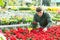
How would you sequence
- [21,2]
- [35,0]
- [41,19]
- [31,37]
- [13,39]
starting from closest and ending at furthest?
[13,39]
[31,37]
[41,19]
[21,2]
[35,0]

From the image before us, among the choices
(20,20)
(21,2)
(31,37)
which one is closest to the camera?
(31,37)

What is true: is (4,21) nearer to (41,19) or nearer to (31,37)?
(41,19)

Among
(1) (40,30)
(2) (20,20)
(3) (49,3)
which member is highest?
(1) (40,30)

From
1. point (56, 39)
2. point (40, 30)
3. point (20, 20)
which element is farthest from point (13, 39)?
point (20, 20)

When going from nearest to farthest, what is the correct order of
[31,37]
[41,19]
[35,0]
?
1. [31,37]
2. [41,19]
3. [35,0]

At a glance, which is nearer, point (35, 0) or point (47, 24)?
point (47, 24)

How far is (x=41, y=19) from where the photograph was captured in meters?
7.30

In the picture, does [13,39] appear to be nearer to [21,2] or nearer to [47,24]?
[47,24]

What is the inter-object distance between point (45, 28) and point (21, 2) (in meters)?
39.1

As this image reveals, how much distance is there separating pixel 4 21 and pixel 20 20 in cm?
155

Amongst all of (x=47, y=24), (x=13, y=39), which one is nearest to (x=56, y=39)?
(x=13, y=39)

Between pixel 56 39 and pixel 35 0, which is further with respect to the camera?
pixel 35 0

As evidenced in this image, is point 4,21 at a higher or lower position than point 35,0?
higher

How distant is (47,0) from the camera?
179 feet
